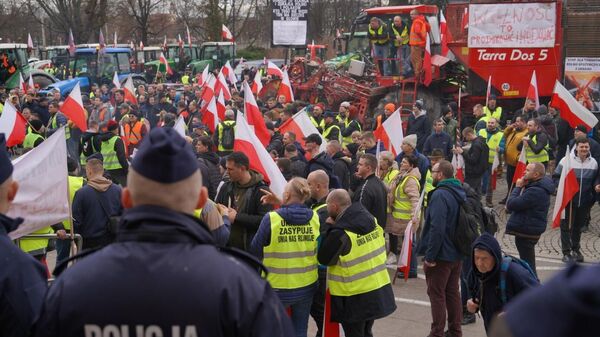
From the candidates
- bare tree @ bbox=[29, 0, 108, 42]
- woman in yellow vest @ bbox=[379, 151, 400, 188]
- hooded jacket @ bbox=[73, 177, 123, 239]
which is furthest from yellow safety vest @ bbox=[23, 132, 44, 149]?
bare tree @ bbox=[29, 0, 108, 42]

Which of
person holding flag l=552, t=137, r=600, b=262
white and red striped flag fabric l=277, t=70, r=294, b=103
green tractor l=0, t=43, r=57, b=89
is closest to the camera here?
person holding flag l=552, t=137, r=600, b=262

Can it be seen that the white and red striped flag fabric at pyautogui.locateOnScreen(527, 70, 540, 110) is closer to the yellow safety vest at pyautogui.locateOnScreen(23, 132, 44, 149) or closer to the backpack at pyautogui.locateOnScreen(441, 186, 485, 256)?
the backpack at pyautogui.locateOnScreen(441, 186, 485, 256)

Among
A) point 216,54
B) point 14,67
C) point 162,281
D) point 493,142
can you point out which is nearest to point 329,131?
point 493,142

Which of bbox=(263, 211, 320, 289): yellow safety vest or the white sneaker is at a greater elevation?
bbox=(263, 211, 320, 289): yellow safety vest

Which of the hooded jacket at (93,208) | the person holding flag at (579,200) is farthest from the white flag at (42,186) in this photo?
the person holding flag at (579,200)

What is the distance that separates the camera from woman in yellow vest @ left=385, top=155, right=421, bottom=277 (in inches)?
384

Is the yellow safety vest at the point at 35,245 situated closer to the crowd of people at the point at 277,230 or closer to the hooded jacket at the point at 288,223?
the crowd of people at the point at 277,230

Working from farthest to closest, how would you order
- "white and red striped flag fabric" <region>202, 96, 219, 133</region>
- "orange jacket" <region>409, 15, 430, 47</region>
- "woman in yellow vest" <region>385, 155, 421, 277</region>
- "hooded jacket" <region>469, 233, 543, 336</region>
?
"orange jacket" <region>409, 15, 430, 47</region>, "white and red striped flag fabric" <region>202, 96, 219, 133</region>, "woman in yellow vest" <region>385, 155, 421, 277</region>, "hooded jacket" <region>469, 233, 543, 336</region>

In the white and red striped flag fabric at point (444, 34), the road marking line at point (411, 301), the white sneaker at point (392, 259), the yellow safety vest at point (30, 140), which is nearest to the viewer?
the road marking line at point (411, 301)

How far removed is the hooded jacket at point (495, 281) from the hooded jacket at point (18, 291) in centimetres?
342

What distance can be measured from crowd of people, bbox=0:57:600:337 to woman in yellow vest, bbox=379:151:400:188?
0.02m

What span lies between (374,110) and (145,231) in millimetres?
19882

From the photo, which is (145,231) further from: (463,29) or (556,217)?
(463,29)

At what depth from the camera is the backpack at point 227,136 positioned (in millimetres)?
14055
